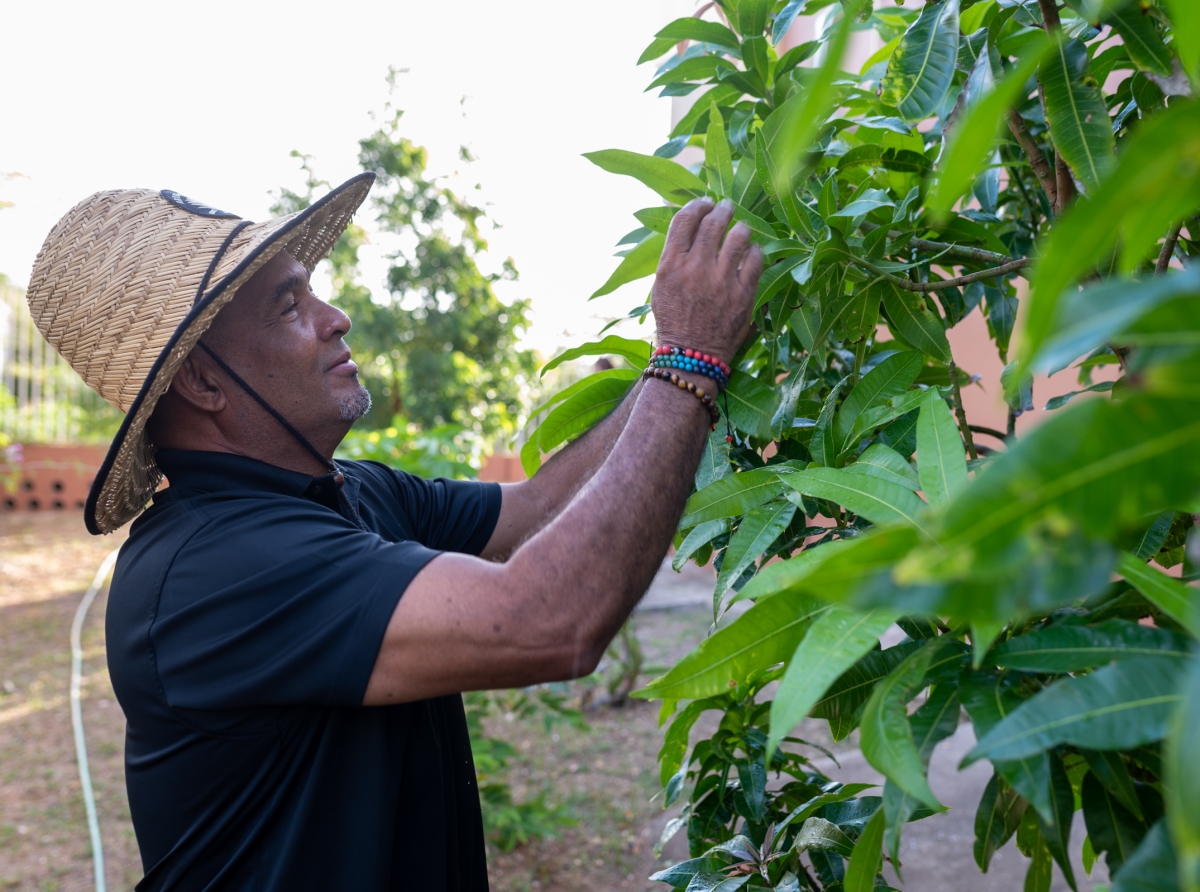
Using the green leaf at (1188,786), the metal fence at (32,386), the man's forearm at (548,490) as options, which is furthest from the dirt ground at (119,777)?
the metal fence at (32,386)

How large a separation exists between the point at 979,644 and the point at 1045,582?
27 centimetres

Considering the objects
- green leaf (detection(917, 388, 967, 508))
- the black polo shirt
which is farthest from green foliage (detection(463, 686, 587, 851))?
green leaf (detection(917, 388, 967, 508))

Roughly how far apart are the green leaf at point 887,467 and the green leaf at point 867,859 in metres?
Answer: 0.28

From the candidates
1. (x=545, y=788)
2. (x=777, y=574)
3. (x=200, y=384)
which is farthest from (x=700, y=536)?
(x=545, y=788)

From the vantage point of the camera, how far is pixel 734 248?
3.59ft

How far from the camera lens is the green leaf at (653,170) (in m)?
1.12

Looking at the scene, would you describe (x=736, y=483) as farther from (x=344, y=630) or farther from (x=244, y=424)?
(x=244, y=424)

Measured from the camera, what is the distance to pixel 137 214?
1.44 metres

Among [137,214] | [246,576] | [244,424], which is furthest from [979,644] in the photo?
[137,214]

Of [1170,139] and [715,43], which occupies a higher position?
[715,43]

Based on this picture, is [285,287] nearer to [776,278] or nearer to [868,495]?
[776,278]

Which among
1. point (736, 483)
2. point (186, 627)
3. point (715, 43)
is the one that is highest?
point (715, 43)

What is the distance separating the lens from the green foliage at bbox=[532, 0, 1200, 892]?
0.35m

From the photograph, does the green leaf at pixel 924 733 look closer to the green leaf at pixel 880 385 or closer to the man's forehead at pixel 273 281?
the green leaf at pixel 880 385
